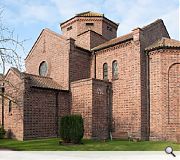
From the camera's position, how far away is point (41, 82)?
2444 cm

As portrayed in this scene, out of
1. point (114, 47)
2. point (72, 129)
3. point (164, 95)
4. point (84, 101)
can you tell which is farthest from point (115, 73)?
point (72, 129)

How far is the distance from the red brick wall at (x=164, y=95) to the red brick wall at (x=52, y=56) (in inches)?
313

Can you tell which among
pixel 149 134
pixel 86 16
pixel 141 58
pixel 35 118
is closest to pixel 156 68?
pixel 141 58

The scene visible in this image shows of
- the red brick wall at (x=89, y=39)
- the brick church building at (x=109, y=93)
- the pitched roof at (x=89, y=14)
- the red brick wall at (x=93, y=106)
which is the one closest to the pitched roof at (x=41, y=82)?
the brick church building at (x=109, y=93)

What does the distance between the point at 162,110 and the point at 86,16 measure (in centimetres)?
1583

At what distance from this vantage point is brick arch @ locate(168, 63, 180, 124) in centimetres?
2186

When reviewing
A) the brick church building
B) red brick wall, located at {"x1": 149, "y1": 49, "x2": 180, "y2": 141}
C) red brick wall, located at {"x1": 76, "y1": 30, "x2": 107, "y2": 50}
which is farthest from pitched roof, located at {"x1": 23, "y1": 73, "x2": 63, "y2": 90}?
red brick wall, located at {"x1": 149, "y1": 49, "x2": 180, "y2": 141}

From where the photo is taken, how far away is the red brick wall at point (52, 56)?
85.6ft

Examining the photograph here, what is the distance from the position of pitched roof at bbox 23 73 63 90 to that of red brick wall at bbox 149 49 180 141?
27.5ft

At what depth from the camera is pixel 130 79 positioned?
23.5m

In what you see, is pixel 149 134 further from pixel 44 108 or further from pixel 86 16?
pixel 86 16

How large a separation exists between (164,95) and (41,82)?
10461 millimetres

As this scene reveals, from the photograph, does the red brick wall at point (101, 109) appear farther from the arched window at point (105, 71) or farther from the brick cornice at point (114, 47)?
the brick cornice at point (114, 47)

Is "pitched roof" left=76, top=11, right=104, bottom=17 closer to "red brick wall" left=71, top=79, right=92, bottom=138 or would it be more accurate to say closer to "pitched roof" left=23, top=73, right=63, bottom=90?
"pitched roof" left=23, top=73, right=63, bottom=90
